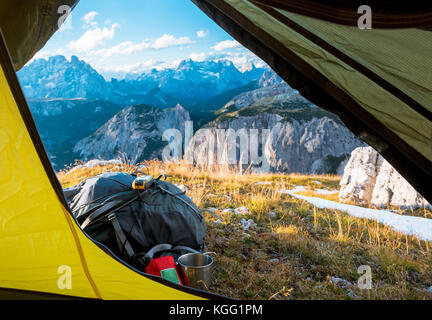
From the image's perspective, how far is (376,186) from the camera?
18.7ft

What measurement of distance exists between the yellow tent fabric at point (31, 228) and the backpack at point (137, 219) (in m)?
0.60

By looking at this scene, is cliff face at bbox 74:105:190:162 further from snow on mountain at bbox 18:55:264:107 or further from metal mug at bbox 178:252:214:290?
metal mug at bbox 178:252:214:290

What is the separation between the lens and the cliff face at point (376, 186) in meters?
5.12

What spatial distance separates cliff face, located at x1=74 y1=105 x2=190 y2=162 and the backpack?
90.8 m

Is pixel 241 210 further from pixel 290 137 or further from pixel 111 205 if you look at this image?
pixel 290 137

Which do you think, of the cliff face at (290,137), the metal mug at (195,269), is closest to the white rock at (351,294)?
the metal mug at (195,269)

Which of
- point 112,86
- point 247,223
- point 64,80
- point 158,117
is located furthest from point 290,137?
point 64,80

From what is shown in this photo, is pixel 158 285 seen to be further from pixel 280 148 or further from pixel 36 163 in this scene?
pixel 280 148

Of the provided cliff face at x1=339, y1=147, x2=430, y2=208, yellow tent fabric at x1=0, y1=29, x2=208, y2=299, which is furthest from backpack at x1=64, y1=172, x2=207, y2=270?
cliff face at x1=339, y1=147, x2=430, y2=208

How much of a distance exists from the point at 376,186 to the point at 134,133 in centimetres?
9771

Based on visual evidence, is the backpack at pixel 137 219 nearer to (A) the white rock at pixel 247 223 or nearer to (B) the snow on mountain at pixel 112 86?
(A) the white rock at pixel 247 223

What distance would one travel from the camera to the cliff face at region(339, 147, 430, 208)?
16.8 feet

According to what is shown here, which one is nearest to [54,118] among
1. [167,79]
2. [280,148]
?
[167,79]

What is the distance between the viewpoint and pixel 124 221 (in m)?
1.94
